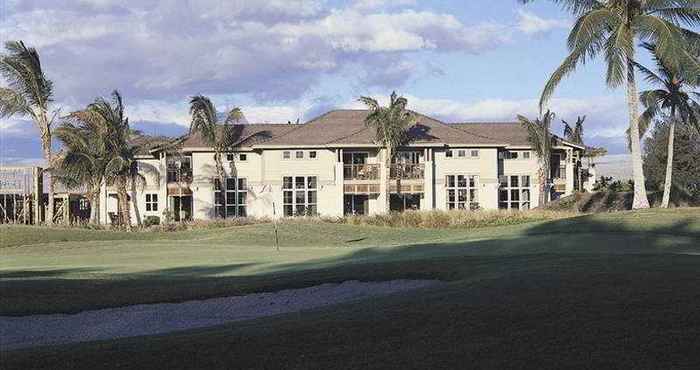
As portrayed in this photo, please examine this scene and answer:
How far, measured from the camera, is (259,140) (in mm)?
61938

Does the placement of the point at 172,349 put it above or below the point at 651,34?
below

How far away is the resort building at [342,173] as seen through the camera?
197 feet

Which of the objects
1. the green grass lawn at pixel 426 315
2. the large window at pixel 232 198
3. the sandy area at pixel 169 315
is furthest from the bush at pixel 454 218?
the sandy area at pixel 169 315

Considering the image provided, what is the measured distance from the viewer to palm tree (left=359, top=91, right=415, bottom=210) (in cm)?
5688

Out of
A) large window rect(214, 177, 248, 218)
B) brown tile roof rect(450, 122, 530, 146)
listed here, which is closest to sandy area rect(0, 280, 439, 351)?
large window rect(214, 177, 248, 218)

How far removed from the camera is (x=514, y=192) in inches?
2493

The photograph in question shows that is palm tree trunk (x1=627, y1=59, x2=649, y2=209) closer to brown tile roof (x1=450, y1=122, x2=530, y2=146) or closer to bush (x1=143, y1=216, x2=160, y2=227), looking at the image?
brown tile roof (x1=450, y1=122, x2=530, y2=146)

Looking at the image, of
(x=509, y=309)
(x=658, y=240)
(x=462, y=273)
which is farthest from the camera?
(x=658, y=240)

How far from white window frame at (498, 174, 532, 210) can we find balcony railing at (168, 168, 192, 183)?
21.7m

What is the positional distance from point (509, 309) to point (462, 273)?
634 cm

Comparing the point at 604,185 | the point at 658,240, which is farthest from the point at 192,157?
the point at 658,240

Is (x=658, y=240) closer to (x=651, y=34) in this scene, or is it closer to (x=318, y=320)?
(x=651, y=34)

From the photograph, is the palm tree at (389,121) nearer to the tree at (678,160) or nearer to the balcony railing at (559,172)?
the balcony railing at (559,172)

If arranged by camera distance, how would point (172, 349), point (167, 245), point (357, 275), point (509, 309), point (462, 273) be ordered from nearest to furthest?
point (172, 349), point (509, 309), point (462, 273), point (357, 275), point (167, 245)
